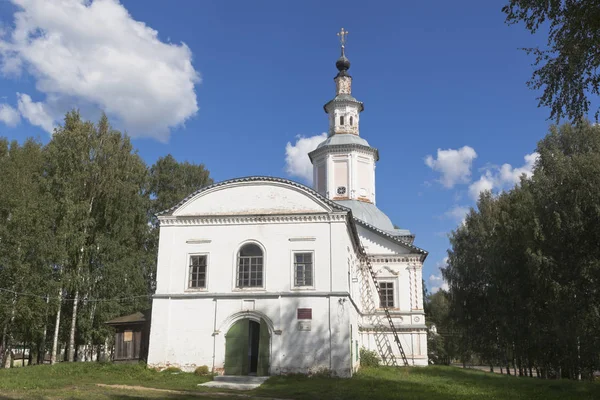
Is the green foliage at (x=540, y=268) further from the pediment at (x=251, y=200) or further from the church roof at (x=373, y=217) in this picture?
the pediment at (x=251, y=200)

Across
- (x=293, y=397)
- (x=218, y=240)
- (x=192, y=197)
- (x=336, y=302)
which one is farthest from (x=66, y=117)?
(x=293, y=397)

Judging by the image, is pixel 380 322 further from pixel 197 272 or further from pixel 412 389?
pixel 412 389

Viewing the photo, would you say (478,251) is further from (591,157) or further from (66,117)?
(66,117)

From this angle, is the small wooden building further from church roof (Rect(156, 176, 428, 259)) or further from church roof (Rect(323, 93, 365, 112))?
church roof (Rect(323, 93, 365, 112))

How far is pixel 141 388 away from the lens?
50.6 ft

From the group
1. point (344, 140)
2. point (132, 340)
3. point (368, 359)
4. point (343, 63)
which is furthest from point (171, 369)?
point (343, 63)

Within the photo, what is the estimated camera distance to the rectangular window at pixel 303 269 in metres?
19.8

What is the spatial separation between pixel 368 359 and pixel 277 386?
9.11 meters

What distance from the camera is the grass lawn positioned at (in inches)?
549

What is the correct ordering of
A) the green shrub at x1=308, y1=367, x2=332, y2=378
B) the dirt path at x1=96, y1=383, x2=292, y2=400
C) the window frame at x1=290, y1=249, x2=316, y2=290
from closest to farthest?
the dirt path at x1=96, y1=383, x2=292, y2=400 < the green shrub at x1=308, y1=367, x2=332, y2=378 < the window frame at x1=290, y1=249, x2=316, y2=290

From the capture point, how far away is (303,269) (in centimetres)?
2000

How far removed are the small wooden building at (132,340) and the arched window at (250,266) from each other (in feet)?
16.5

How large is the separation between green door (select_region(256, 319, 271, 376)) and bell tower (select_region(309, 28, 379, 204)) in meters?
13.1

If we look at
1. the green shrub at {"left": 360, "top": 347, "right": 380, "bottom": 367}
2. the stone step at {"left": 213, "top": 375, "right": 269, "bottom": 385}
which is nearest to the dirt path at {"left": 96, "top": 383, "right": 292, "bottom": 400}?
the stone step at {"left": 213, "top": 375, "right": 269, "bottom": 385}
